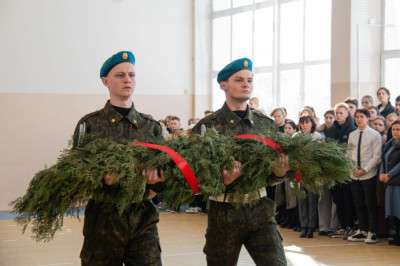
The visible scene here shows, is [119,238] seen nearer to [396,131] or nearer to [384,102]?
[396,131]

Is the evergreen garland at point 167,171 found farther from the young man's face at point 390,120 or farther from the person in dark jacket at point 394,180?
the young man's face at point 390,120

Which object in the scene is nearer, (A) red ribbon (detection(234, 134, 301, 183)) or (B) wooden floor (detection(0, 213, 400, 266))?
(A) red ribbon (detection(234, 134, 301, 183))

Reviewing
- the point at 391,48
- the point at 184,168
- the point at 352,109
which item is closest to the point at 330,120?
the point at 352,109

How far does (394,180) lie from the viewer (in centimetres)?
696

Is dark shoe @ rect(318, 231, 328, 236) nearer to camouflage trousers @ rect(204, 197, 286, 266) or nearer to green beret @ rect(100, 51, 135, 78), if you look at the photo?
camouflage trousers @ rect(204, 197, 286, 266)

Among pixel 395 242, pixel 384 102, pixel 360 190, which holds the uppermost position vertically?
pixel 384 102

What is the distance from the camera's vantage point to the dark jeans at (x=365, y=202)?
23.8ft

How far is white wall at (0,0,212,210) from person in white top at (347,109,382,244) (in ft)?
25.8

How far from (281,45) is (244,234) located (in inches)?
408

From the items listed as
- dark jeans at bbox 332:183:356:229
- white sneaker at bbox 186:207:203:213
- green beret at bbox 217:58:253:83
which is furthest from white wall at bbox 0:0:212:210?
green beret at bbox 217:58:253:83

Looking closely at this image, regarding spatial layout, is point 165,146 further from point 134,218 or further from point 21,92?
point 21,92

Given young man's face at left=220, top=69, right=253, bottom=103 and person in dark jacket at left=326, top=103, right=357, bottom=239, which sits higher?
young man's face at left=220, top=69, right=253, bottom=103

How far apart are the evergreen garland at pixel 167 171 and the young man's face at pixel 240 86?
39 centimetres

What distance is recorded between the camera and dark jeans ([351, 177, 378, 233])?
7.24 m
